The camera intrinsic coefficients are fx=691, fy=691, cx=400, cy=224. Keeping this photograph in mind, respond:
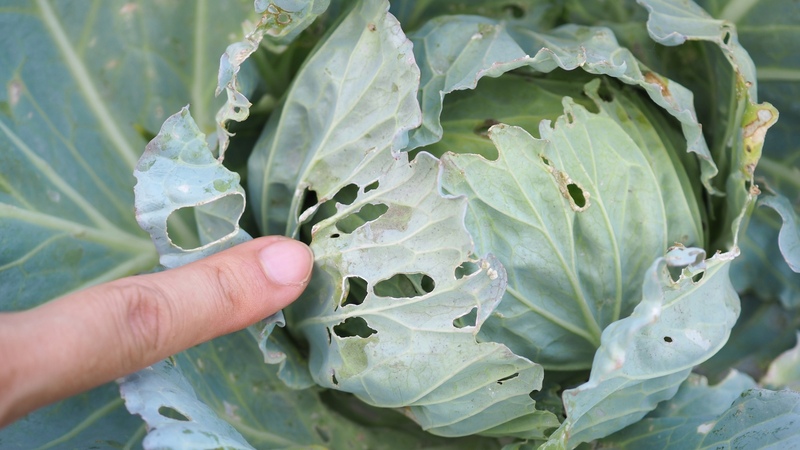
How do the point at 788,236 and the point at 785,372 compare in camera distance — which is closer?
the point at 788,236

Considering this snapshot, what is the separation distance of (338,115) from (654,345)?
0.72 m

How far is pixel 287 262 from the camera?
1.22 metres

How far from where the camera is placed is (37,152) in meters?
1.55

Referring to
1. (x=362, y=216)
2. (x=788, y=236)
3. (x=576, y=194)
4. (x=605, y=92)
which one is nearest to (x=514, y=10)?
(x=605, y=92)

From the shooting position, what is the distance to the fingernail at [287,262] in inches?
47.7

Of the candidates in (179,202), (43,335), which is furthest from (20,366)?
(179,202)

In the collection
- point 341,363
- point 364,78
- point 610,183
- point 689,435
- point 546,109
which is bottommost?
point 689,435

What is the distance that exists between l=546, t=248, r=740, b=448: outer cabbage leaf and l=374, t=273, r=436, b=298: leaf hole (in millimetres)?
316

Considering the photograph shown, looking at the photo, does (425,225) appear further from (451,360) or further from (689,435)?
(689,435)

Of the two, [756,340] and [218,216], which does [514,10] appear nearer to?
[218,216]

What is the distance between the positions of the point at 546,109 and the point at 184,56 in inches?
34.4

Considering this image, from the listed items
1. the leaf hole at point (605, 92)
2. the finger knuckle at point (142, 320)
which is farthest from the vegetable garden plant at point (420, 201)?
the finger knuckle at point (142, 320)

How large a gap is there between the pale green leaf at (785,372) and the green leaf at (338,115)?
1154 millimetres

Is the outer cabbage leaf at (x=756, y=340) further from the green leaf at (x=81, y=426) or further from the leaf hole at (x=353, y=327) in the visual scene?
the green leaf at (x=81, y=426)
